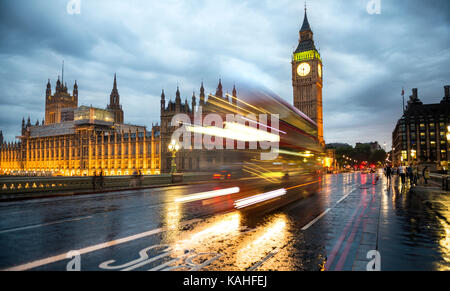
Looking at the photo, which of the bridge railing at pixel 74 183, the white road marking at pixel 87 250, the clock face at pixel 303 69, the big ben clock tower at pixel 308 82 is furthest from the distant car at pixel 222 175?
the clock face at pixel 303 69

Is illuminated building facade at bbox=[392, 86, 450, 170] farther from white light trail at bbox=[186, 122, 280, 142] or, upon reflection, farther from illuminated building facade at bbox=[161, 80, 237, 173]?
white light trail at bbox=[186, 122, 280, 142]

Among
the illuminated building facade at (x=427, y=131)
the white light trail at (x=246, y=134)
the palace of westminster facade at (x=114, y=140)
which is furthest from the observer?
the illuminated building facade at (x=427, y=131)

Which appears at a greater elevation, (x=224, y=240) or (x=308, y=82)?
(x=308, y=82)

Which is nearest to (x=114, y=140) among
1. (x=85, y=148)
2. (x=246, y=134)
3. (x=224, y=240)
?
(x=85, y=148)

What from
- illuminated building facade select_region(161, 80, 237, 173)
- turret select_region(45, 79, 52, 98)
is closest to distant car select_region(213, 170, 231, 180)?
illuminated building facade select_region(161, 80, 237, 173)

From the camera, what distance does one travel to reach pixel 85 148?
109125 millimetres

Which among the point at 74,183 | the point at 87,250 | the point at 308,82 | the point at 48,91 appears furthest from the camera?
the point at 48,91

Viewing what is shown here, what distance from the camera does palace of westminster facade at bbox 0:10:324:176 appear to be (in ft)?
269

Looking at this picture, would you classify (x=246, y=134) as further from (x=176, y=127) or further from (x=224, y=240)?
(x=176, y=127)

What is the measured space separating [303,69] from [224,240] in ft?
379

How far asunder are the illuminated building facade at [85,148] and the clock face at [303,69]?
2336 inches

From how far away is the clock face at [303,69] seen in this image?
372ft

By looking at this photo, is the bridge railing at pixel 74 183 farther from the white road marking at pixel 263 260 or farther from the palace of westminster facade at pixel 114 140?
the palace of westminster facade at pixel 114 140
